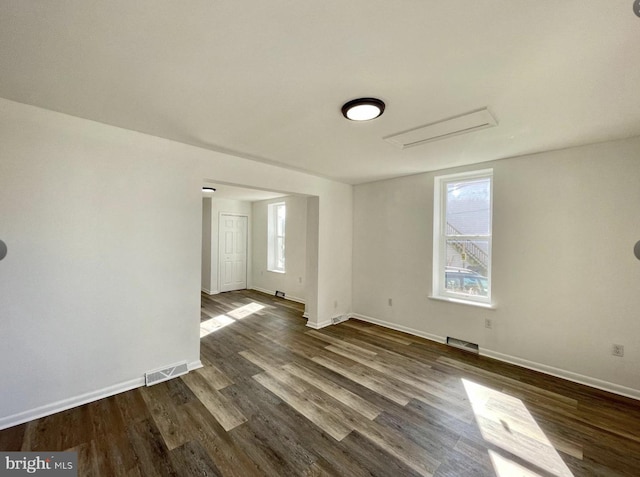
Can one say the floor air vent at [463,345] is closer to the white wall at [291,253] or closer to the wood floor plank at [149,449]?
the white wall at [291,253]

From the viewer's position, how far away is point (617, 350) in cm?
255

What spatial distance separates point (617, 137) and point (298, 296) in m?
5.21

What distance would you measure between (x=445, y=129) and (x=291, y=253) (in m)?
4.27

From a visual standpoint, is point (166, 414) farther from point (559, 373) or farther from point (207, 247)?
point (207, 247)

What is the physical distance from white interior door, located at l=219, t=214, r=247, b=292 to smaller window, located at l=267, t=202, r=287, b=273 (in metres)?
0.89

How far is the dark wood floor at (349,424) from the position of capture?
5.58 ft

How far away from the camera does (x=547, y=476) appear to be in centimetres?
162

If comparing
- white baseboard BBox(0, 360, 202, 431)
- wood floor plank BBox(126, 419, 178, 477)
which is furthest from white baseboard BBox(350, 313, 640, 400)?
white baseboard BBox(0, 360, 202, 431)

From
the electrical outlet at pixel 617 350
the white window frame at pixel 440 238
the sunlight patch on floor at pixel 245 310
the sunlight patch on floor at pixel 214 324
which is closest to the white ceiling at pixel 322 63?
the white window frame at pixel 440 238

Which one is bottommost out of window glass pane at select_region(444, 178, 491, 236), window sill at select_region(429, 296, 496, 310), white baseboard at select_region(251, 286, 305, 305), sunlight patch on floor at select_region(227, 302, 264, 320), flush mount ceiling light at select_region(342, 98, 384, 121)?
sunlight patch on floor at select_region(227, 302, 264, 320)

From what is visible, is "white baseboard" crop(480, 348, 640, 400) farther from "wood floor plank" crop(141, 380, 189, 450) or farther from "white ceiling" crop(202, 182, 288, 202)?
"white ceiling" crop(202, 182, 288, 202)

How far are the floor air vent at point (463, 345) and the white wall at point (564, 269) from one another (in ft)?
0.28

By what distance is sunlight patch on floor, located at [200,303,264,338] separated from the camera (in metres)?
4.05

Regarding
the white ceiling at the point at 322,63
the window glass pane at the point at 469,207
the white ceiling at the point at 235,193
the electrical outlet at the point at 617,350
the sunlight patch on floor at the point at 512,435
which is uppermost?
the white ceiling at the point at 322,63
